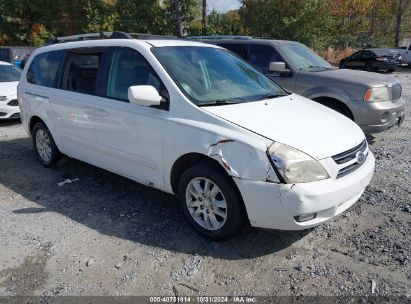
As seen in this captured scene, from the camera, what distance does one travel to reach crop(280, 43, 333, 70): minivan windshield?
23.7 feet

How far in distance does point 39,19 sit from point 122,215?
34.8m

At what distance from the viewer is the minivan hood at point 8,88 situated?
30.1ft

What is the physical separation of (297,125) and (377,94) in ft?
11.5

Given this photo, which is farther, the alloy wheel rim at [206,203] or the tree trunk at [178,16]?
the tree trunk at [178,16]

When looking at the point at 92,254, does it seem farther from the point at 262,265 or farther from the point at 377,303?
the point at 377,303

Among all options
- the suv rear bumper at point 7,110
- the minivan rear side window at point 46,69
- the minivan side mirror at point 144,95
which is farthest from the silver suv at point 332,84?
the suv rear bumper at point 7,110

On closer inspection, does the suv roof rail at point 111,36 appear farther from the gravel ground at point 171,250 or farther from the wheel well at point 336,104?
the wheel well at point 336,104

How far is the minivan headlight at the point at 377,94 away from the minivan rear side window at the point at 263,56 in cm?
168

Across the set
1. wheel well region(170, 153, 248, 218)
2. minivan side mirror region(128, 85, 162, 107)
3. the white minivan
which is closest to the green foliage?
the white minivan

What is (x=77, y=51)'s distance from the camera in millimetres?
4996

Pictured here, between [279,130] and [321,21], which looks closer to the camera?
[279,130]

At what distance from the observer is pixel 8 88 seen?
9.46m

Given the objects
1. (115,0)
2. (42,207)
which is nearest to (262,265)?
(42,207)

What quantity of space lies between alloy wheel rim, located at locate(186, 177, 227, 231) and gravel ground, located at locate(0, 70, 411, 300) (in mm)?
193
